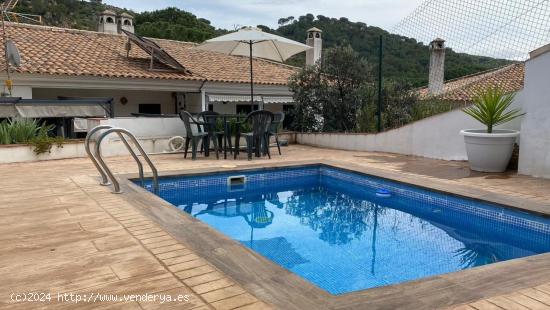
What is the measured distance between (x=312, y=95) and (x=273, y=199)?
7036mm

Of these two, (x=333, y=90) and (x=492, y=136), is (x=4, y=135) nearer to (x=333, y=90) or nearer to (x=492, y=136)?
(x=333, y=90)

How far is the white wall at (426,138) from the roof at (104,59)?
30.6 feet

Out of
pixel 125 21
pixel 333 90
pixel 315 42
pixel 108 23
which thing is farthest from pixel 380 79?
pixel 125 21

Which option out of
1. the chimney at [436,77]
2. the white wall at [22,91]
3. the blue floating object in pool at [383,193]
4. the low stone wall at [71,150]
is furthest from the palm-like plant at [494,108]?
the white wall at [22,91]

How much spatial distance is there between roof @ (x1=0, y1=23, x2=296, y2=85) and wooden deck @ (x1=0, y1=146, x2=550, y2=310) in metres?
11.3

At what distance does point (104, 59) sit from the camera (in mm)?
18344

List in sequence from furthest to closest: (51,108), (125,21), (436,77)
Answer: (125,21)
(436,77)
(51,108)

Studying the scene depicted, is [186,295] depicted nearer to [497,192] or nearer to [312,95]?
[497,192]

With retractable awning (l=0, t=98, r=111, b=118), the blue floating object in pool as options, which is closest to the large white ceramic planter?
the blue floating object in pool

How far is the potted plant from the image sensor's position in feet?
25.7

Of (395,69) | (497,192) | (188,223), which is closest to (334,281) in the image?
(188,223)

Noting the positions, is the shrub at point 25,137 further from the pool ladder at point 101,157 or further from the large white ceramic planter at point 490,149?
the large white ceramic planter at point 490,149

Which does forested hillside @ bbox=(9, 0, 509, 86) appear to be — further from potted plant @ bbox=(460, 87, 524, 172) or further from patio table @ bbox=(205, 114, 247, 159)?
patio table @ bbox=(205, 114, 247, 159)

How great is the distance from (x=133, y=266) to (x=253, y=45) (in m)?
9.89
